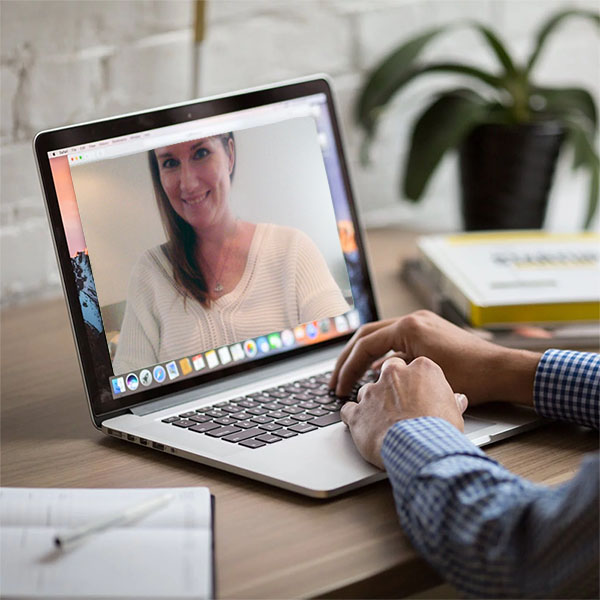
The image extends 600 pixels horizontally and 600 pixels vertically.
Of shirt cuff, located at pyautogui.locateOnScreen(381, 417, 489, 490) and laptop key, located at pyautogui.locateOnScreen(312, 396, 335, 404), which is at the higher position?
shirt cuff, located at pyautogui.locateOnScreen(381, 417, 489, 490)

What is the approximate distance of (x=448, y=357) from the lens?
35.3 inches

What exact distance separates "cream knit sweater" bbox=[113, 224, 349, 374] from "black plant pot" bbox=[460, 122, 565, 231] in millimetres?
544

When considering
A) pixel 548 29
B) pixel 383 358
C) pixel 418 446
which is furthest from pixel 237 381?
pixel 548 29

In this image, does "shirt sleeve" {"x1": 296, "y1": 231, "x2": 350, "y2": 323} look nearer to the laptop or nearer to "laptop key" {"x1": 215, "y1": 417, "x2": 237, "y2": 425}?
the laptop

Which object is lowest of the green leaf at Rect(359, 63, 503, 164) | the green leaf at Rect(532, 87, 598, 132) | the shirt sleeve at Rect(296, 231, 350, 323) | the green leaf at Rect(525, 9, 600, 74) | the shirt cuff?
the shirt cuff

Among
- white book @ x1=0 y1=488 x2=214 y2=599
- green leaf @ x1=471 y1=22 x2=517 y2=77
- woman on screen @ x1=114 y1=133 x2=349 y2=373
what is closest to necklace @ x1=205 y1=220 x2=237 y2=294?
woman on screen @ x1=114 y1=133 x2=349 y2=373

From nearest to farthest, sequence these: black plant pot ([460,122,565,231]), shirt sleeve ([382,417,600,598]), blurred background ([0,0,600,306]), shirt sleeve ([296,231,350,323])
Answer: shirt sleeve ([382,417,600,598]) < shirt sleeve ([296,231,350,323]) < blurred background ([0,0,600,306]) < black plant pot ([460,122,565,231])

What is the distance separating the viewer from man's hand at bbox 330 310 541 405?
0.87 m

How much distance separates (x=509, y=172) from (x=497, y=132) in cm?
7

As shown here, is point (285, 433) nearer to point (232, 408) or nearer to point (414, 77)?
point (232, 408)

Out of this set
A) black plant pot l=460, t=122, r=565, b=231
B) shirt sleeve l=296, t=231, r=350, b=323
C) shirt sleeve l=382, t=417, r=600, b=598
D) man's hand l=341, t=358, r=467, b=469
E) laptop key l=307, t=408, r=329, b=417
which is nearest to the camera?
shirt sleeve l=382, t=417, r=600, b=598

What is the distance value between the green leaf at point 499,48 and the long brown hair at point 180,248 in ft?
2.45

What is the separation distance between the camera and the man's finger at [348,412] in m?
0.82

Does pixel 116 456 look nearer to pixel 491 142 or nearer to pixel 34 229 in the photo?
pixel 34 229
